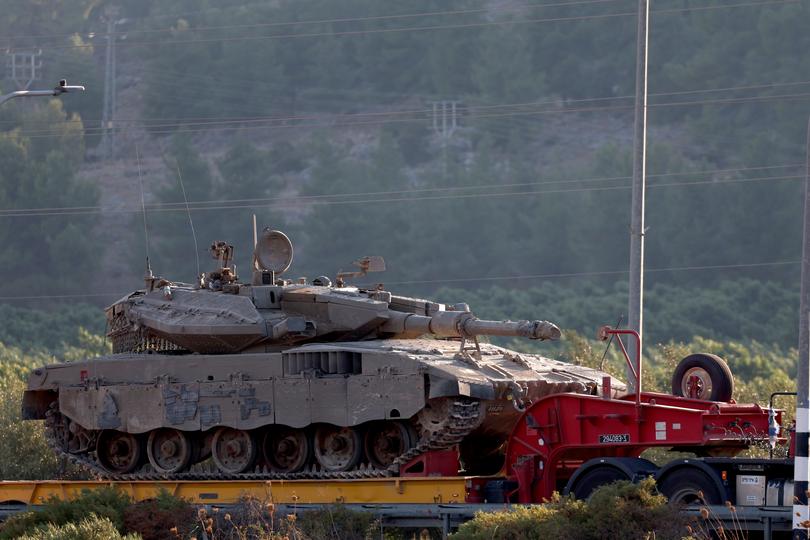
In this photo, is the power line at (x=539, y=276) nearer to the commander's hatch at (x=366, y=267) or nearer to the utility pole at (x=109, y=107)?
the utility pole at (x=109, y=107)

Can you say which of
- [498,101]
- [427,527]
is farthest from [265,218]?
[427,527]

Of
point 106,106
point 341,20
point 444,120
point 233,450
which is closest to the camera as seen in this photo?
point 233,450

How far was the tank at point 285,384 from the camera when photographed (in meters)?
20.3

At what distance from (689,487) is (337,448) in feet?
19.1

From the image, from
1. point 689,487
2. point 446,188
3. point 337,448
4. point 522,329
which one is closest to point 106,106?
point 446,188

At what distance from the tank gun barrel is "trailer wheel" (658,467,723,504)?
320 centimetres

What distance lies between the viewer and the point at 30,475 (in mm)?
30812

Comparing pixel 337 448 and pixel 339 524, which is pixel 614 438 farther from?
pixel 337 448

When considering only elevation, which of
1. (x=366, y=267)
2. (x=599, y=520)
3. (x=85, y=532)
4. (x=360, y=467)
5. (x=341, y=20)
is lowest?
(x=85, y=532)

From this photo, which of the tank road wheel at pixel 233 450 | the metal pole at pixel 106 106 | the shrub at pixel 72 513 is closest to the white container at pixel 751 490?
the shrub at pixel 72 513

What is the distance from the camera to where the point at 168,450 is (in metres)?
22.4

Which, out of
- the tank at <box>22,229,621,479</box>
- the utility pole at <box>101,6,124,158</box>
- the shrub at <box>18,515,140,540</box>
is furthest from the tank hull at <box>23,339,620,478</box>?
the utility pole at <box>101,6,124,158</box>

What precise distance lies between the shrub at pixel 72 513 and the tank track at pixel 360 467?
2067 millimetres

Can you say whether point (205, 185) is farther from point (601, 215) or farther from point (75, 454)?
point (75, 454)
